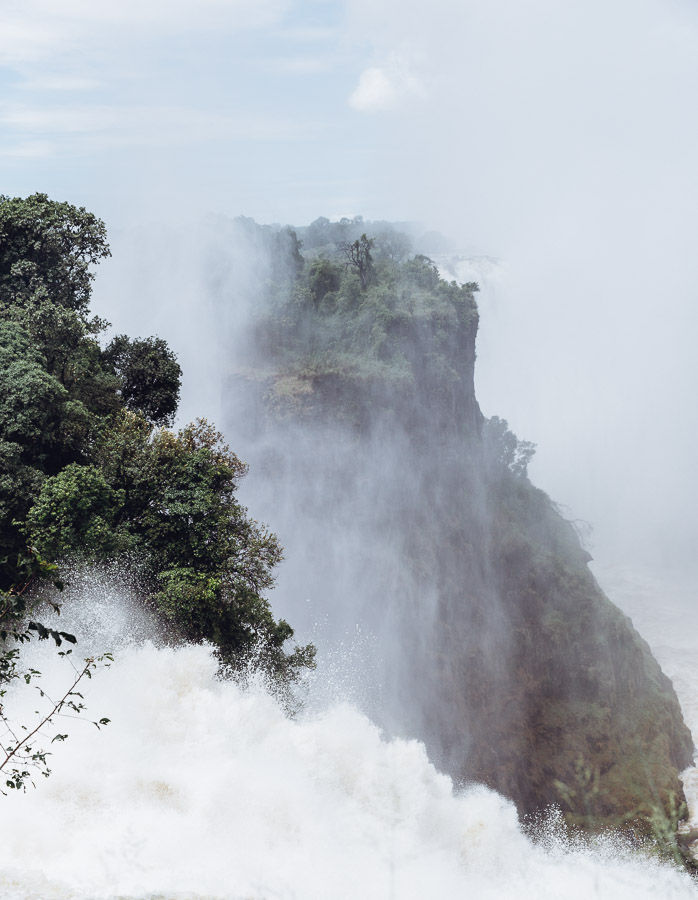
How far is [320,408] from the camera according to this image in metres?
50.9

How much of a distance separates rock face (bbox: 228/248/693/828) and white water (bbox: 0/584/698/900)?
1465cm

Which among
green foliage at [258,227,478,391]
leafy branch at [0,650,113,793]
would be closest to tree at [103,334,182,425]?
leafy branch at [0,650,113,793]

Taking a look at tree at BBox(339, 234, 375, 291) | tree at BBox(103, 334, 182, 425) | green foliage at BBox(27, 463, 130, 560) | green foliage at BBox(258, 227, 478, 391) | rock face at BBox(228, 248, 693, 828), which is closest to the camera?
green foliage at BBox(27, 463, 130, 560)

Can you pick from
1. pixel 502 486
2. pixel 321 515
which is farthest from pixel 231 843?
pixel 502 486

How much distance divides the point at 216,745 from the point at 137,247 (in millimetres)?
62131

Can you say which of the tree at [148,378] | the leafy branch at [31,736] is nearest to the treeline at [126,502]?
the tree at [148,378]

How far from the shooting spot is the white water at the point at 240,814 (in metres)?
17.2

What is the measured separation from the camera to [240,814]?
1925 centimetres

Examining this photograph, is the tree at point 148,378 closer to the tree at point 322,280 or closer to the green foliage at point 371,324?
the green foliage at point 371,324

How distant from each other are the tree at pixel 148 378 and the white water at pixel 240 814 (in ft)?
38.5

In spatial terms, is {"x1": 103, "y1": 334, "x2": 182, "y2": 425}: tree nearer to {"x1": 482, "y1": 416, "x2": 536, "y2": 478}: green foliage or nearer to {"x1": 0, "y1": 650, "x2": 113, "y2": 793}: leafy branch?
{"x1": 0, "y1": 650, "x2": 113, "y2": 793}: leafy branch

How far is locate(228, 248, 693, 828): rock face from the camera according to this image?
133ft

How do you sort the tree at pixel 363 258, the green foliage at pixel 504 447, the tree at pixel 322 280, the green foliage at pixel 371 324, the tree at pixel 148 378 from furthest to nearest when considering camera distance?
the green foliage at pixel 504 447 < the tree at pixel 322 280 < the tree at pixel 363 258 < the green foliage at pixel 371 324 < the tree at pixel 148 378

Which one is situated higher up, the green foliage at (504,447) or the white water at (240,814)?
the green foliage at (504,447)
